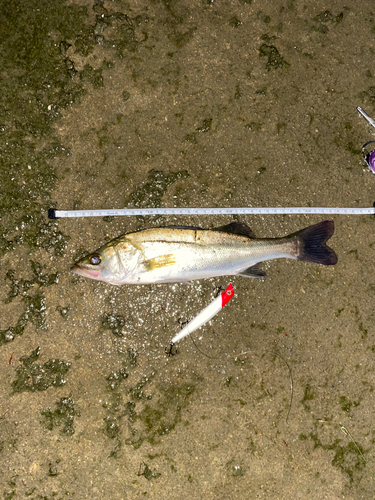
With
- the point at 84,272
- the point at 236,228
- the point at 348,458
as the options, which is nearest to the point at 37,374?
the point at 84,272

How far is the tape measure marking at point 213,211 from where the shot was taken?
3.49 metres

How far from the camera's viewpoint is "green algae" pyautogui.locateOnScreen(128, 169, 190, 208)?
3.59 meters

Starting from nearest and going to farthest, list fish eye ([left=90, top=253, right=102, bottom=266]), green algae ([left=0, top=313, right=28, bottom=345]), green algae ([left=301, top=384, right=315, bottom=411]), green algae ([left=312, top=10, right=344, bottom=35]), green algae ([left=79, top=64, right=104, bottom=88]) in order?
fish eye ([left=90, top=253, right=102, bottom=266]) < green algae ([left=0, top=313, right=28, bottom=345]) < green algae ([left=79, top=64, right=104, bottom=88]) < green algae ([left=301, top=384, right=315, bottom=411]) < green algae ([left=312, top=10, right=344, bottom=35])

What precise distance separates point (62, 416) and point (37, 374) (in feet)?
1.80

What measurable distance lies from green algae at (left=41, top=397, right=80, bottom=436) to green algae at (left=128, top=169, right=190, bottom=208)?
93.4 inches

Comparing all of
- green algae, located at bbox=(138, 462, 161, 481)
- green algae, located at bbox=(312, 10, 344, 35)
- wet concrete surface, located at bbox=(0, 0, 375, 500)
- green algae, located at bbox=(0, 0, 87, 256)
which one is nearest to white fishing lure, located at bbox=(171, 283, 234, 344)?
wet concrete surface, located at bbox=(0, 0, 375, 500)

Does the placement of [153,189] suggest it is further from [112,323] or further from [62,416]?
[62,416]

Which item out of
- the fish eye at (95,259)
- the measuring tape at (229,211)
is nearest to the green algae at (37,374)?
the fish eye at (95,259)

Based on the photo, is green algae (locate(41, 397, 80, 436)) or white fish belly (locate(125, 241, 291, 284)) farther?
green algae (locate(41, 397, 80, 436))

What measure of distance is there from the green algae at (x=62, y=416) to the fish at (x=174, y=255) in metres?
1.50

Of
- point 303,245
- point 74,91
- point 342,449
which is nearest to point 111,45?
point 74,91

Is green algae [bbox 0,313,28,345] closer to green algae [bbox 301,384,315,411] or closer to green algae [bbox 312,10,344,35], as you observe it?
green algae [bbox 301,384,315,411]

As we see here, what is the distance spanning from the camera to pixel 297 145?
3.78 meters

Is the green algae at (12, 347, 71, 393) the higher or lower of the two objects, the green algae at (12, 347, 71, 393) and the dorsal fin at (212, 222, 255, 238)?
the lower
